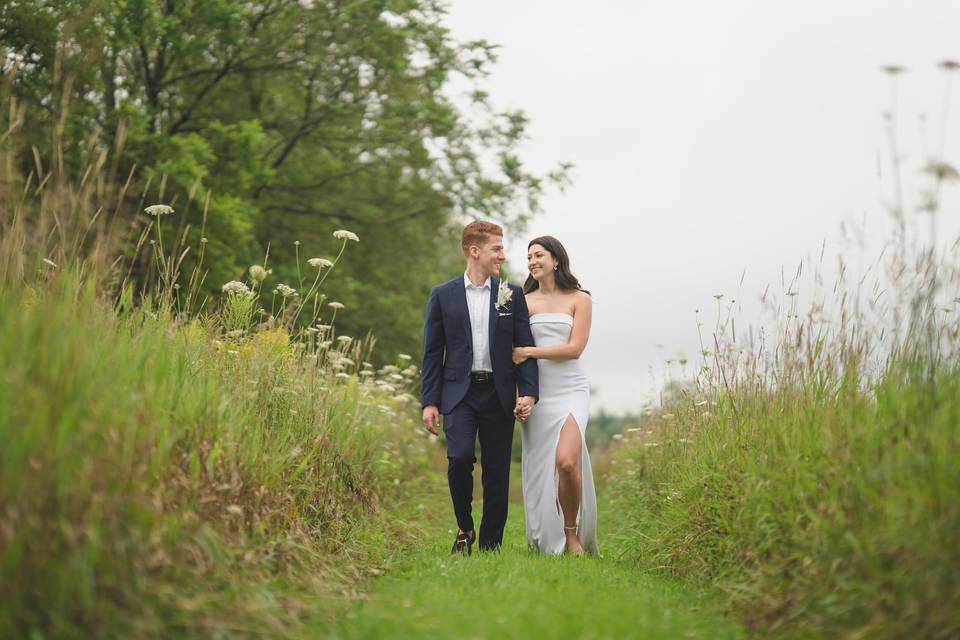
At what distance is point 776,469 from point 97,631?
3.32 metres

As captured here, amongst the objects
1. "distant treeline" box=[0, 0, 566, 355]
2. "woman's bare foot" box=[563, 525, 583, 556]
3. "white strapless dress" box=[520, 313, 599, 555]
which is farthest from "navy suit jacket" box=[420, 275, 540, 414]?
"distant treeline" box=[0, 0, 566, 355]

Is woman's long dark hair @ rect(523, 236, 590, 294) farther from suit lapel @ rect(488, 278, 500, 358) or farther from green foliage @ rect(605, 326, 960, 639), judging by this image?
green foliage @ rect(605, 326, 960, 639)

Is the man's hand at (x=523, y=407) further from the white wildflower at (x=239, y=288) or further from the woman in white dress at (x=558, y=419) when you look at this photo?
the white wildflower at (x=239, y=288)

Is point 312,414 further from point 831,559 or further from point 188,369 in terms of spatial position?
point 831,559

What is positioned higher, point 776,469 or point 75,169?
point 75,169

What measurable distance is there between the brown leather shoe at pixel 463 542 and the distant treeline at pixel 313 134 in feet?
29.8

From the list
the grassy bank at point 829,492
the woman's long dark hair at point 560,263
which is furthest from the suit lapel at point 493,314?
the grassy bank at point 829,492

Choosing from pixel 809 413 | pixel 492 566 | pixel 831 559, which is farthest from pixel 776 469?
pixel 492 566

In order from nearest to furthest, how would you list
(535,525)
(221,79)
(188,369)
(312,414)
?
(188,369)
(312,414)
(535,525)
(221,79)

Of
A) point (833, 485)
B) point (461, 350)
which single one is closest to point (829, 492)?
point (833, 485)

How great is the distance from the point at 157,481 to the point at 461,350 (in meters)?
3.12

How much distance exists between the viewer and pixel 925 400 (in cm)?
399

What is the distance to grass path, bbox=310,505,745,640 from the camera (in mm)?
3932

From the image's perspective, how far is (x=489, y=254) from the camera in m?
7.02
